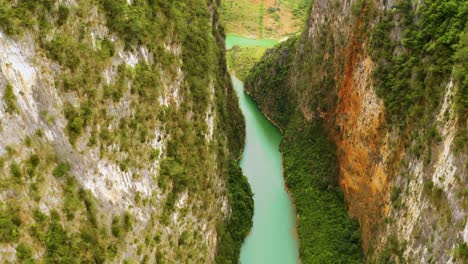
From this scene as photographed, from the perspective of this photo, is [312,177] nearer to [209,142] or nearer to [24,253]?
[209,142]

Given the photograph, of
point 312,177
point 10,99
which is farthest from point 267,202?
point 10,99

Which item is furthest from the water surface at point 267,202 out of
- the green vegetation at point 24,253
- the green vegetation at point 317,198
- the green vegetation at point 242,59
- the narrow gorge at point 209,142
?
the green vegetation at point 24,253

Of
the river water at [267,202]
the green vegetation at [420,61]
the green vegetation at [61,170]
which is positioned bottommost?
the river water at [267,202]

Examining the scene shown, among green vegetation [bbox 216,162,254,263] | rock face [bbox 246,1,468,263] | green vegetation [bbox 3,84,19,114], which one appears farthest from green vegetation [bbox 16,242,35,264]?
rock face [bbox 246,1,468,263]

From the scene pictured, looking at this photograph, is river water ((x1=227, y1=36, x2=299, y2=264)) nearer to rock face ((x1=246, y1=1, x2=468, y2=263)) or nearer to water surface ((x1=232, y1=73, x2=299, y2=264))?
water surface ((x1=232, y1=73, x2=299, y2=264))

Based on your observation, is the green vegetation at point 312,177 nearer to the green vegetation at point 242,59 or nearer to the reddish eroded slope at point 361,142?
the reddish eroded slope at point 361,142

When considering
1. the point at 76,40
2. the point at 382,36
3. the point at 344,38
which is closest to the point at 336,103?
the point at 344,38
